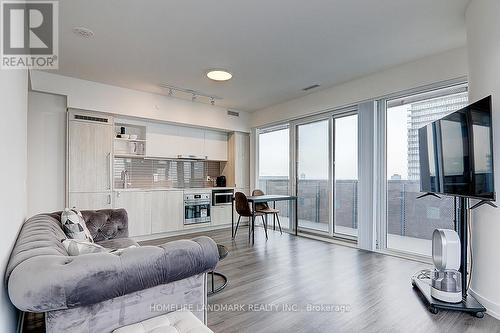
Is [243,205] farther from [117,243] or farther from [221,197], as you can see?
[117,243]

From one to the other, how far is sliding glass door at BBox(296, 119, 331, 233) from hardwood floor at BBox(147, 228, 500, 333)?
127 centimetres

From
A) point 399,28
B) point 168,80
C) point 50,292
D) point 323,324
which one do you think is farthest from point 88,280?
point 168,80

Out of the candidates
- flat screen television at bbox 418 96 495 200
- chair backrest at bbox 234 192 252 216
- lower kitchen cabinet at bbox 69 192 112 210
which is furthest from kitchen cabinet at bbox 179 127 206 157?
flat screen television at bbox 418 96 495 200

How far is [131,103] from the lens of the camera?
5.05 metres

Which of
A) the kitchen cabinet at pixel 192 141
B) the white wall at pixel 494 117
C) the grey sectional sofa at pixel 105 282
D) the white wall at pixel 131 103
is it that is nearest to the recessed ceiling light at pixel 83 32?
the white wall at pixel 131 103

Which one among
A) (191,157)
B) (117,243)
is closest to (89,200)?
(117,243)

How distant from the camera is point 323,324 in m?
2.19

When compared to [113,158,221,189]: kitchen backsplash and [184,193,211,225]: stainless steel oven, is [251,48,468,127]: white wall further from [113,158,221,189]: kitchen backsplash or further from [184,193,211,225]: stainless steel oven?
[184,193,211,225]: stainless steel oven

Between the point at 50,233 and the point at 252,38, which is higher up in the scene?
the point at 252,38

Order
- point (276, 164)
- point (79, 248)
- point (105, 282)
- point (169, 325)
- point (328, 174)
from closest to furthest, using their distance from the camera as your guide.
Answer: point (105, 282)
point (169, 325)
point (79, 248)
point (328, 174)
point (276, 164)

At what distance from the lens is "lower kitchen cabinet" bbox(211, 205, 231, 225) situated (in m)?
6.15

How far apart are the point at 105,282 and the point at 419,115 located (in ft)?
14.5

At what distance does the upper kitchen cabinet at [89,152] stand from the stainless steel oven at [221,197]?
2.22m

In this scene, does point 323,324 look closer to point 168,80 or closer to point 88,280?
point 88,280
